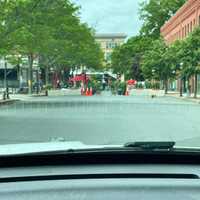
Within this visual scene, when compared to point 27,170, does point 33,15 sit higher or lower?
higher

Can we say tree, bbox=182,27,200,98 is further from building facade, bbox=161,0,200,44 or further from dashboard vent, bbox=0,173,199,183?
dashboard vent, bbox=0,173,199,183

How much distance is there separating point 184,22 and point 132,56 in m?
43.4

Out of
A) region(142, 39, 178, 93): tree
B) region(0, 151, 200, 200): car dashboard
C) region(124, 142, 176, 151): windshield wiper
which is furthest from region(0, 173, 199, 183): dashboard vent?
region(142, 39, 178, 93): tree

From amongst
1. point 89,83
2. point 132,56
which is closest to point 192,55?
point 89,83

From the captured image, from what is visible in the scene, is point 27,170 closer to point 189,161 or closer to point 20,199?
point 20,199

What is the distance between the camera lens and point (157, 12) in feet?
405

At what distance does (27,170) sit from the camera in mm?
2896

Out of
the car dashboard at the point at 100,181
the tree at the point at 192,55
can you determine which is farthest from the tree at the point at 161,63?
the car dashboard at the point at 100,181

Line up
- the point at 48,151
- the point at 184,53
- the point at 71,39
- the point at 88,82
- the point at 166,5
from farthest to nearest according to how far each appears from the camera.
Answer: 1. the point at 166,5
2. the point at 88,82
3. the point at 71,39
4. the point at 184,53
5. the point at 48,151

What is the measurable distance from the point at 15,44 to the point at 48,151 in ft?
132

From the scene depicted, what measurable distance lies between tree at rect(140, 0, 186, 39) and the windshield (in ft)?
0.61

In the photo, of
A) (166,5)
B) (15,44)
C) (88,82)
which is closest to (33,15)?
(15,44)

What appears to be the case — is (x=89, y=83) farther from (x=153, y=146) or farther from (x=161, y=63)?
(x=153, y=146)

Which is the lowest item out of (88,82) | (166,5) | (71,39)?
(88,82)
